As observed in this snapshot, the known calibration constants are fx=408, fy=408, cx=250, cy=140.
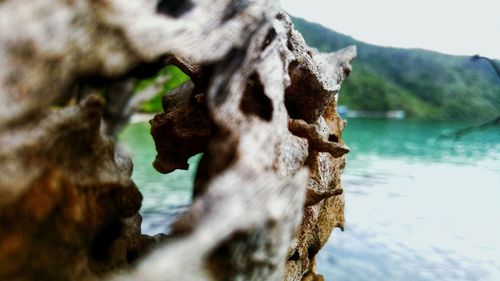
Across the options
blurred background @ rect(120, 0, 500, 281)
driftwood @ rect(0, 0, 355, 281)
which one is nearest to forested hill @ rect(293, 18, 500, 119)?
blurred background @ rect(120, 0, 500, 281)


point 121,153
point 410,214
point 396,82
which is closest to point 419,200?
point 410,214

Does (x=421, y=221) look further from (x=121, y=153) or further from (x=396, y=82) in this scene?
(x=396, y=82)

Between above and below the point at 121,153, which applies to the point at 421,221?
below

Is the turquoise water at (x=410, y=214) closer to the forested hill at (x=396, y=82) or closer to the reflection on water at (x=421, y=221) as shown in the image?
the reflection on water at (x=421, y=221)

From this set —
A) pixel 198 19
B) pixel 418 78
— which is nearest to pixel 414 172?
pixel 198 19

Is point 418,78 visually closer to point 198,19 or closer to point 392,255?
point 392,255

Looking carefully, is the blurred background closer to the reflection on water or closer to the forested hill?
the reflection on water

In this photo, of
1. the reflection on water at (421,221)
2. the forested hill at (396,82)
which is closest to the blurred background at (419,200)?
the reflection on water at (421,221)
